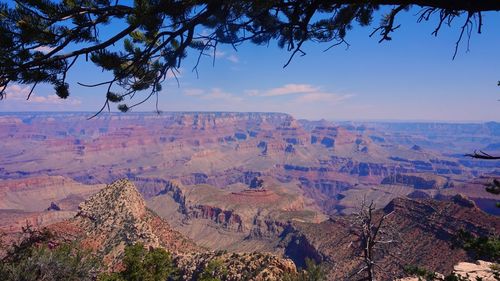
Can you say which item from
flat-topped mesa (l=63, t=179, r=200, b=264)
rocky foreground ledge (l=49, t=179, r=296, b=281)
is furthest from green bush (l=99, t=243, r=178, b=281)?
flat-topped mesa (l=63, t=179, r=200, b=264)

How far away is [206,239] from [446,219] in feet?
231

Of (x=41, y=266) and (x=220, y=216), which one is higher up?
(x=41, y=266)

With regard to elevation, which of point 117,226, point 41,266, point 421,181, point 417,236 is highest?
point 41,266

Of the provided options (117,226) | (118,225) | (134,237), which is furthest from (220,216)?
(134,237)

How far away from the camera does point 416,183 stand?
573ft

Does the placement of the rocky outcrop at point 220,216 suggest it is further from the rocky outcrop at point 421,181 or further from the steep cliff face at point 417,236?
the rocky outcrop at point 421,181

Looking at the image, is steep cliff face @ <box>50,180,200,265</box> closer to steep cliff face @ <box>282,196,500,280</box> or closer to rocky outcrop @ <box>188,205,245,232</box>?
steep cliff face @ <box>282,196,500,280</box>

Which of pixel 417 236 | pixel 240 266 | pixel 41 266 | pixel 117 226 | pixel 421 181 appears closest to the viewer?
pixel 41 266

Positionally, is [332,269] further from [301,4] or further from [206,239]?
[206,239]

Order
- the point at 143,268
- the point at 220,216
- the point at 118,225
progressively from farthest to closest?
1. the point at 220,216
2. the point at 118,225
3. the point at 143,268

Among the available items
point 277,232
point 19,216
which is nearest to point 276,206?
point 277,232

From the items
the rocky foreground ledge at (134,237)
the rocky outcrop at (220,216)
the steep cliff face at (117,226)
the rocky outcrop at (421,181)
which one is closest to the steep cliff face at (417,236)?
the rocky foreground ledge at (134,237)

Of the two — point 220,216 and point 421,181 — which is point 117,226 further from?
point 421,181

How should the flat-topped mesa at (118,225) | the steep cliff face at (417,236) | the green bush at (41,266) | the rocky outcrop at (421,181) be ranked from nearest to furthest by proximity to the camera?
the green bush at (41,266)
the flat-topped mesa at (118,225)
the steep cliff face at (417,236)
the rocky outcrop at (421,181)
